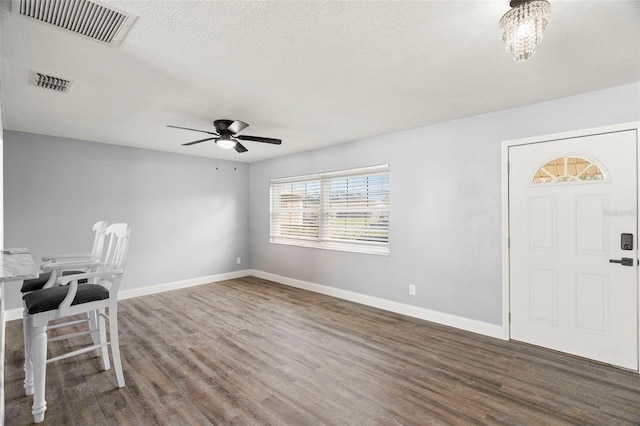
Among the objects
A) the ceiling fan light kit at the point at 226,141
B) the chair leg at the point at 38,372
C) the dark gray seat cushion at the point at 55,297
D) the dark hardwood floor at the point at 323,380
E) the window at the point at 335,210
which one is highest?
the ceiling fan light kit at the point at 226,141

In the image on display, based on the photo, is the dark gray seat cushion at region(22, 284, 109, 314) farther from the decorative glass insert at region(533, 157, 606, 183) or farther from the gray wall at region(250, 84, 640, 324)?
the decorative glass insert at region(533, 157, 606, 183)

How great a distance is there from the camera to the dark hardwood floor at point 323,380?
2051mm

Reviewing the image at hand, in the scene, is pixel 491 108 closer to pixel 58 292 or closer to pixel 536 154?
pixel 536 154

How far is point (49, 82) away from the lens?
2.59 m

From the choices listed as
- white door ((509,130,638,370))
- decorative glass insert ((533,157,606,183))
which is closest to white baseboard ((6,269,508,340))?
white door ((509,130,638,370))

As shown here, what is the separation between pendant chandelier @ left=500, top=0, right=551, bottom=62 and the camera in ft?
5.11

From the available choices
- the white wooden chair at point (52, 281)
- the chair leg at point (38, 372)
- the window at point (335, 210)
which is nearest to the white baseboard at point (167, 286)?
the window at point (335, 210)

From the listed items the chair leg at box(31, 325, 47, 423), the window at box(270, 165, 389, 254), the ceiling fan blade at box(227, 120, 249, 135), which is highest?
the ceiling fan blade at box(227, 120, 249, 135)

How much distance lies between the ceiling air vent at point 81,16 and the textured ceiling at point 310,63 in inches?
2.8

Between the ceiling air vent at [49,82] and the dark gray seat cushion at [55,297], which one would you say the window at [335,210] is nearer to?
the dark gray seat cushion at [55,297]

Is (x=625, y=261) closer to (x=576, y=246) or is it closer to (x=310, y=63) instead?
(x=576, y=246)

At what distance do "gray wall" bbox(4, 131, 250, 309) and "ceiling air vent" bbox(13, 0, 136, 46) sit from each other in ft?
10.9

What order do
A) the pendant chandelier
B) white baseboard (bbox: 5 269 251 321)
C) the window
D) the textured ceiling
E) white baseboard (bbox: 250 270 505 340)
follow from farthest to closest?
the window → white baseboard (bbox: 5 269 251 321) → white baseboard (bbox: 250 270 505 340) → the textured ceiling → the pendant chandelier

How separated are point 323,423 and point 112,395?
1.59m
